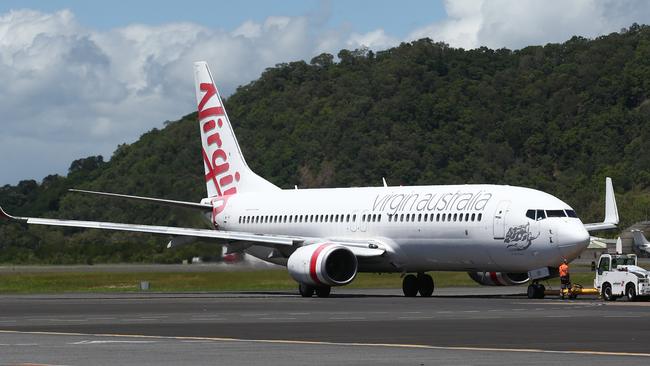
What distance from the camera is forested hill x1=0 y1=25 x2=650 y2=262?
14138cm

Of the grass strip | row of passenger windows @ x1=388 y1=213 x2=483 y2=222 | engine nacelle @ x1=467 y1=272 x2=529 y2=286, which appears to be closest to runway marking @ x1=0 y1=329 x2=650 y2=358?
row of passenger windows @ x1=388 y1=213 x2=483 y2=222

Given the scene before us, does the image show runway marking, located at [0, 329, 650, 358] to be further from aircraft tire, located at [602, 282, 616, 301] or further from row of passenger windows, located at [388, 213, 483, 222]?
row of passenger windows, located at [388, 213, 483, 222]

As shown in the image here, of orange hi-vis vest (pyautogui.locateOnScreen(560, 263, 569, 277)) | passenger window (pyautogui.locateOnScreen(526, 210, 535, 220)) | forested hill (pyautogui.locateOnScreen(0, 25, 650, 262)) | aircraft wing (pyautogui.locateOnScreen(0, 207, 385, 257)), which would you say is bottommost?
orange hi-vis vest (pyautogui.locateOnScreen(560, 263, 569, 277))

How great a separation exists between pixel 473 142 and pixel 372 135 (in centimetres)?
1044

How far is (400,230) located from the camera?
51.3 m

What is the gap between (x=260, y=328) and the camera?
30906 mm

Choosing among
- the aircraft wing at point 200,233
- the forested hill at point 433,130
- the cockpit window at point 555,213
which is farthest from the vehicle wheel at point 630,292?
the forested hill at point 433,130

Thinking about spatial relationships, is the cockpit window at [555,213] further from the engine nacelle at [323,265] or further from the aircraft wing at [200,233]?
the aircraft wing at [200,233]

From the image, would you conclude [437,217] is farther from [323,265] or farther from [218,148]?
[218,148]

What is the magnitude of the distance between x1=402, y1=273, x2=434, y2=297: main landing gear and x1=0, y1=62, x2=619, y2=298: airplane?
0.12 ft

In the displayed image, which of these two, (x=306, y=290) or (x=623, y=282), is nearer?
(x=623, y=282)

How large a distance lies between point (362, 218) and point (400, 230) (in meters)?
2.65

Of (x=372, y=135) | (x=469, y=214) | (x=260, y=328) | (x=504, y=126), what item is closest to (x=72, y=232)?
(x=372, y=135)

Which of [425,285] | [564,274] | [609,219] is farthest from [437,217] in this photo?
[609,219]
